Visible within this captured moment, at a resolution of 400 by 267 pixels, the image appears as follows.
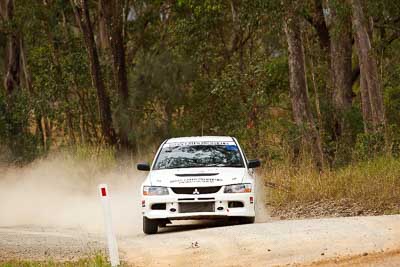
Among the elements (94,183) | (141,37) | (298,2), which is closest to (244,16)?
(298,2)

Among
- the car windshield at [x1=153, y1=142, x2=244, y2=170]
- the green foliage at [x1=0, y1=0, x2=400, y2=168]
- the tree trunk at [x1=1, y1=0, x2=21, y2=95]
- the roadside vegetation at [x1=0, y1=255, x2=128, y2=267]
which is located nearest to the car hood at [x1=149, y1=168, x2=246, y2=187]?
the car windshield at [x1=153, y1=142, x2=244, y2=170]

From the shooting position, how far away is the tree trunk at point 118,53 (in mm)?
34906

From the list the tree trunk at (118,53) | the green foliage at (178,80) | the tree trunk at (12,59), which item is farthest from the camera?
the tree trunk at (12,59)

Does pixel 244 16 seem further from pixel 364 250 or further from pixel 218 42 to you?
pixel 364 250

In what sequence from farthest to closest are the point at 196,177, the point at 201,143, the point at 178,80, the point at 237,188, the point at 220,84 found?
the point at 178,80 < the point at 220,84 < the point at 201,143 < the point at 196,177 < the point at 237,188

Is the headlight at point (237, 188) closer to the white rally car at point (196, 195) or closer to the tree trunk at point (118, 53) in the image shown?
the white rally car at point (196, 195)

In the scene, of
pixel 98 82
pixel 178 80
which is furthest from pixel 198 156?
pixel 178 80

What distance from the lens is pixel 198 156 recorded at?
692 inches

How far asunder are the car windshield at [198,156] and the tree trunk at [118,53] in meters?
16.3

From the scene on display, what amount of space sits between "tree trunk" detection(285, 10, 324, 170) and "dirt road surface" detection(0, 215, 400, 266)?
40.9 feet

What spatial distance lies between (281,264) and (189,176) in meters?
4.84

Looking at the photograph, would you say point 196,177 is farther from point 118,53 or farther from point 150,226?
point 118,53

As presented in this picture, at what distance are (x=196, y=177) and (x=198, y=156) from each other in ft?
4.62

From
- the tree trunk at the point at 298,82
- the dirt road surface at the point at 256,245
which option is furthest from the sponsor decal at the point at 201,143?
the tree trunk at the point at 298,82
